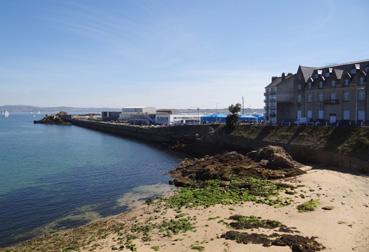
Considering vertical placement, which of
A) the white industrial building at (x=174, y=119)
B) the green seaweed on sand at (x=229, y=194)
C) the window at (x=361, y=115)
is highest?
the window at (x=361, y=115)

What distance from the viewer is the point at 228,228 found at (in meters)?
22.4

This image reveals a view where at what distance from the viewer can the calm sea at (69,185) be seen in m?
28.2

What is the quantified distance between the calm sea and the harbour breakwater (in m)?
7.31

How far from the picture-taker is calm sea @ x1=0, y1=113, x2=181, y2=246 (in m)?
28.2

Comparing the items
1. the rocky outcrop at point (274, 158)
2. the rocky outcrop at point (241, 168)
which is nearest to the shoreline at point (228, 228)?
the rocky outcrop at point (241, 168)

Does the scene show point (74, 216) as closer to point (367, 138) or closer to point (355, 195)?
point (355, 195)

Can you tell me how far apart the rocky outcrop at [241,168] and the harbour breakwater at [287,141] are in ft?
16.1

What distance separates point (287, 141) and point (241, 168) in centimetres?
1382

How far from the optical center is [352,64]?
59.3 m

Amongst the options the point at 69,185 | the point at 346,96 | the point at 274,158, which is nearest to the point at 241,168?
the point at 274,158

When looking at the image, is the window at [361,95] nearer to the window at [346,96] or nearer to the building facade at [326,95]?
the building facade at [326,95]

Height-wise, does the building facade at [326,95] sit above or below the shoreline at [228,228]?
above

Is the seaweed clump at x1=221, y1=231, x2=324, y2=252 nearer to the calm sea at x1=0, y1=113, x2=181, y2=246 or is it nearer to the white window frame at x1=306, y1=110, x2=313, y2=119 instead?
the calm sea at x1=0, y1=113, x2=181, y2=246

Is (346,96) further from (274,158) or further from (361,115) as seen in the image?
(274,158)
